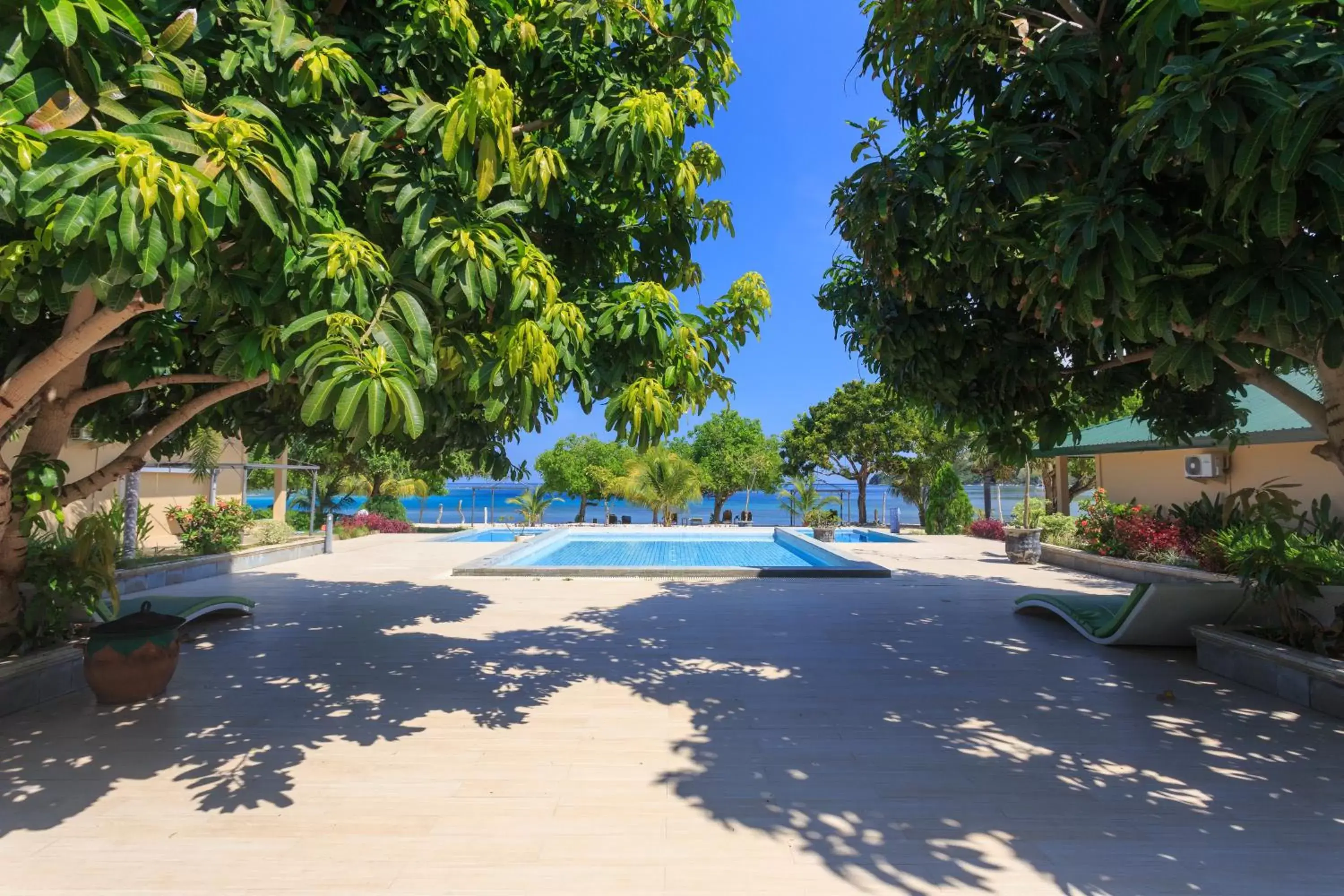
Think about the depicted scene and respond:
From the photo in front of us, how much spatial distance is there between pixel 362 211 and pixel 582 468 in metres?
30.1

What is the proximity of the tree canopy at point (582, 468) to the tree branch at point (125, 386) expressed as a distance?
88.2 feet

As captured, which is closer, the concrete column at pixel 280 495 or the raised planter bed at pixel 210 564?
the raised planter bed at pixel 210 564

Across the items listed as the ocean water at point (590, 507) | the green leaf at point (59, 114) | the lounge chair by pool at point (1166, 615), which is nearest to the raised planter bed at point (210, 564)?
the ocean water at point (590, 507)

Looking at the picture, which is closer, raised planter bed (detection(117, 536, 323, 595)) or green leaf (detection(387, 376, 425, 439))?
green leaf (detection(387, 376, 425, 439))

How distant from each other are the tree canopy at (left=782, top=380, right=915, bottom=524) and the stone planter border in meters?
20.6

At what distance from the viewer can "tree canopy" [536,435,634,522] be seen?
33.6 meters

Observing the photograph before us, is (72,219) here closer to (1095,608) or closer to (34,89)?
(34,89)

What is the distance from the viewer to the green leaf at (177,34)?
326 centimetres

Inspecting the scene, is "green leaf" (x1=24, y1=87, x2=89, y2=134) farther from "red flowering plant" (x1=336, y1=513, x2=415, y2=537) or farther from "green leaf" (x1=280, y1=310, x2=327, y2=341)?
"red flowering plant" (x1=336, y1=513, x2=415, y2=537)

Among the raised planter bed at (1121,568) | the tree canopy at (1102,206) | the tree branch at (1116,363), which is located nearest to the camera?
the tree canopy at (1102,206)

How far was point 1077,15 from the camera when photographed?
4602 millimetres

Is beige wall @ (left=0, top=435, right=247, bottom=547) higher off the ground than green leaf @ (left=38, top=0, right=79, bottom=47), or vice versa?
green leaf @ (left=38, top=0, right=79, bottom=47)

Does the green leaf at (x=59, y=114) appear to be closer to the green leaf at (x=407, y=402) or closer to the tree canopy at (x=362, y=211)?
the tree canopy at (x=362, y=211)

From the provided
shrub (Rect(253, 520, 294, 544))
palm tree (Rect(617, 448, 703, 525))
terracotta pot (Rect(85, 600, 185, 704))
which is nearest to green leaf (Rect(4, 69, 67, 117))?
terracotta pot (Rect(85, 600, 185, 704))
